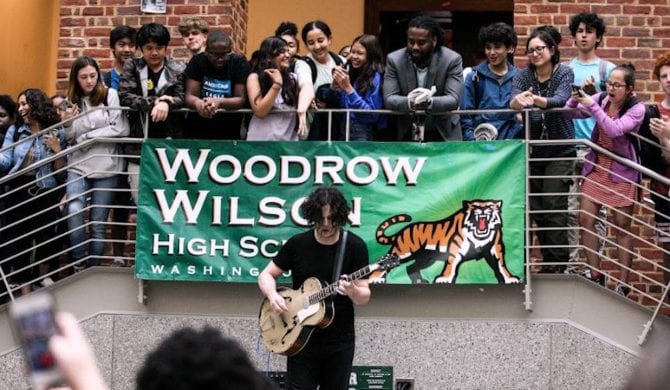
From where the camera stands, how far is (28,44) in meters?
11.8

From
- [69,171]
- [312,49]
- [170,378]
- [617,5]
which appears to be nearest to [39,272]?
[69,171]

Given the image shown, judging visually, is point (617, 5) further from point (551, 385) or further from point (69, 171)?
point (69, 171)

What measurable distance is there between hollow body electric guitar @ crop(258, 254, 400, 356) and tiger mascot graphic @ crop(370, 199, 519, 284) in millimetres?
841

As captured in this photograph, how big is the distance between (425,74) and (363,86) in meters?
0.49

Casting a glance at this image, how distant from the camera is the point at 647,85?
1017cm

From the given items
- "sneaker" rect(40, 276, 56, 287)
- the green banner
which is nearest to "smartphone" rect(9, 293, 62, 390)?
the green banner

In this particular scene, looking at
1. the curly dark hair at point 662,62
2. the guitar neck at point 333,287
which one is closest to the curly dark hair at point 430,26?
the curly dark hair at point 662,62

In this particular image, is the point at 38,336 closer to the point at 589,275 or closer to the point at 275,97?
the point at 275,97

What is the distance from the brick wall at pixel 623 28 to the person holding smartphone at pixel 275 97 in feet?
7.36

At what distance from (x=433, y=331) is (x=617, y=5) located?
3.38 metres

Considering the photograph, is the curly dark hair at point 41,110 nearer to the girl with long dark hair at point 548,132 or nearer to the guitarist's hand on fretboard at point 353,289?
the guitarist's hand on fretboard at point 353,289

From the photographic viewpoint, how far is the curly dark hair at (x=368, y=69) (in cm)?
914

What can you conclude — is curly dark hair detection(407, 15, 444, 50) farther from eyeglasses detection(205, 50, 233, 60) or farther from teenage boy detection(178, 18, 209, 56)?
teenage boy detection(178, 18, 209, 56)

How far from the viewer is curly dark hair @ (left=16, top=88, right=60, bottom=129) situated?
9734mm
